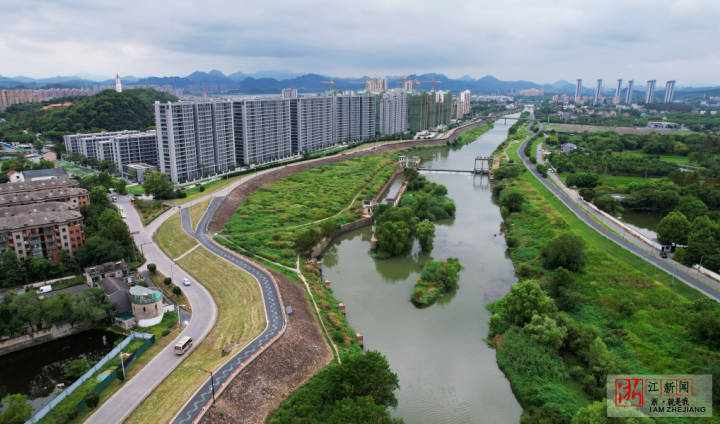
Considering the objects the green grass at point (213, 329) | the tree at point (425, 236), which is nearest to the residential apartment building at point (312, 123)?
the tree at point (425, 236)

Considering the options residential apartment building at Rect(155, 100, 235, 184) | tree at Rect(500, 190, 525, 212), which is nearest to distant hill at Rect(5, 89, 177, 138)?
residential apartment building at Rect(155, 100, 235, 184)

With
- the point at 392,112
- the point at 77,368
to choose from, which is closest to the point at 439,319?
the point at 77,368

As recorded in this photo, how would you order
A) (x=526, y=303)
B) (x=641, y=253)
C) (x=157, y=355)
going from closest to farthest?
1. (x=157, y=355)
2. (x=526, y=303)
3. (x=641, y=253)

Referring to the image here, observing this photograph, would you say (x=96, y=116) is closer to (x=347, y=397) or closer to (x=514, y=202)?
(x=514, y=202)

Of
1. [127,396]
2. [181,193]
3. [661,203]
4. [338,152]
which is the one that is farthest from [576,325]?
[338,152]

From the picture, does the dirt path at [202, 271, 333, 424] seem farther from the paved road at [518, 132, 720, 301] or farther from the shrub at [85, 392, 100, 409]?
the paved road at [518, 132, 720, 301]

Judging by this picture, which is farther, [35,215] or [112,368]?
[35,215]

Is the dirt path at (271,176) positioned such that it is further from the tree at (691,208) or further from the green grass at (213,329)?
the tree at (691,208)
